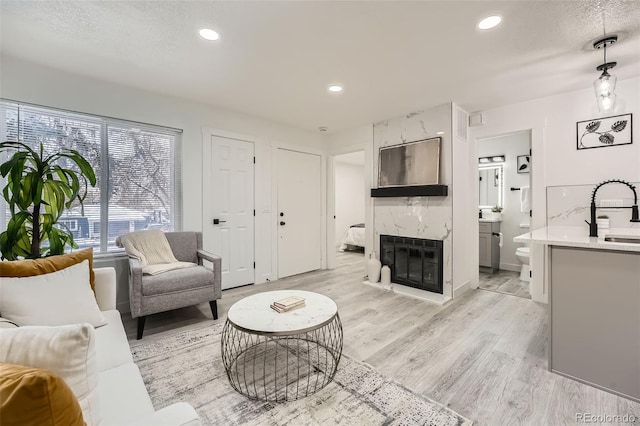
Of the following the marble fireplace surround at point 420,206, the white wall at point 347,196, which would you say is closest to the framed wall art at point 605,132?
the marble fireplace surround at point 420,206

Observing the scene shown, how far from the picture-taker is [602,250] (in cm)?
179

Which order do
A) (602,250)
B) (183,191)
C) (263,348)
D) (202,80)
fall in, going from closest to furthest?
1. (602,250)
2. (263,348)
3. (202,80)
4. (183,191)

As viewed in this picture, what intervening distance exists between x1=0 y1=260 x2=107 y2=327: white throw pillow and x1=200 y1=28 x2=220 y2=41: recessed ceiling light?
1.79m

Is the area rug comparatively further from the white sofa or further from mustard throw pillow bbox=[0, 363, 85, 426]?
mustard throw pillow bbox=[0, 363, 85, 426]

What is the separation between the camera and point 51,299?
1521mm

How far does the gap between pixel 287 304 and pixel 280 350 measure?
22.4 inches

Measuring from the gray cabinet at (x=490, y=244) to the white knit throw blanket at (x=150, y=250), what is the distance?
4531mm

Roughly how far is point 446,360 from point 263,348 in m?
1.41

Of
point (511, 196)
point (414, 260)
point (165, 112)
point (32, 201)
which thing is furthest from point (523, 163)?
point (32, 201)

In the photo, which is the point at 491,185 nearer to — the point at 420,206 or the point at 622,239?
the point at 420,206

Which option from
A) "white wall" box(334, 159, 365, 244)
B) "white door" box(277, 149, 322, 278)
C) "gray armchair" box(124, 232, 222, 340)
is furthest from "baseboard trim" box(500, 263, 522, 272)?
"gray armchair" box(124, 232, 222, 340)

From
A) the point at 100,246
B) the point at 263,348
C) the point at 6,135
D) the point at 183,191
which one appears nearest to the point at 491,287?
the point at 263,348

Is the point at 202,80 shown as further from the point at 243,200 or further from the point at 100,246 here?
the point at 100,246

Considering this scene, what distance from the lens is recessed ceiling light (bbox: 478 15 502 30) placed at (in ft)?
6.22
